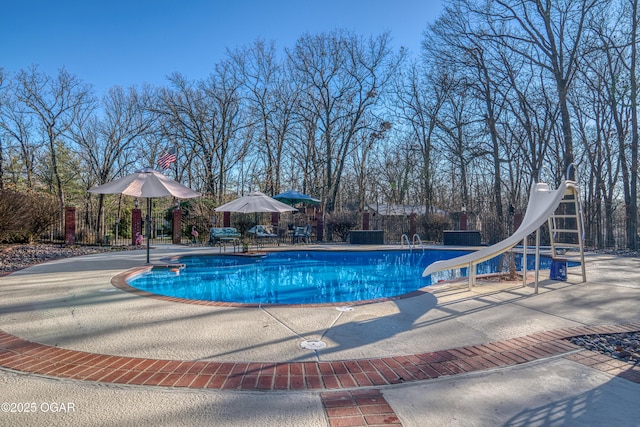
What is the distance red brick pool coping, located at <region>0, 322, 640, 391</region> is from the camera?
2441 millimetres


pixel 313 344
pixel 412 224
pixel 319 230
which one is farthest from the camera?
pixel 412 224

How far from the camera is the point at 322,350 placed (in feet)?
10.0

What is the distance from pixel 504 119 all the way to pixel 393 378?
21678 millimetres

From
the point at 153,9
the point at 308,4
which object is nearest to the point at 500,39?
the point at 308,4

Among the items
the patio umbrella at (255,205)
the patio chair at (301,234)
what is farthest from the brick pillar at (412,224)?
the patio umbrella at (255,205)

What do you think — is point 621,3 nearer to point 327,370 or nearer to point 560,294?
point 560,294

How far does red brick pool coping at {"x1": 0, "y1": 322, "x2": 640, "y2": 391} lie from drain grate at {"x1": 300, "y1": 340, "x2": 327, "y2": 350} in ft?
1.14

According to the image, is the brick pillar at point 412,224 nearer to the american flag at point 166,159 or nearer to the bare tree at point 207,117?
the american flag at point 166,159

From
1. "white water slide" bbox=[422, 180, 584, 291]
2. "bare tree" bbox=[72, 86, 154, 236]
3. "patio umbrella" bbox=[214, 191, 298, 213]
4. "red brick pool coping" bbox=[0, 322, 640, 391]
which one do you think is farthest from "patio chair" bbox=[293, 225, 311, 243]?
"bare tree" bbox=[72, 86, 154, 236]

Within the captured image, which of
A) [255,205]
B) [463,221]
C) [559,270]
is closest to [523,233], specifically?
[559,270]

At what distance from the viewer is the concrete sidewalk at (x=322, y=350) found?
2.04 metres

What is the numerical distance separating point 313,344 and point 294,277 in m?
5.72

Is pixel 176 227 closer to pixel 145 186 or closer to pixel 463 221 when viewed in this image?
pixel 145 186

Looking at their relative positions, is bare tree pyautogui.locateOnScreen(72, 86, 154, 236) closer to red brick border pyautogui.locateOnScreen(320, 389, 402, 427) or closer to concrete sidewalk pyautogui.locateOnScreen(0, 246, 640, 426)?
concrete sidewalk pyautogui.locateOnScreen(0, 246, 640, 426)
